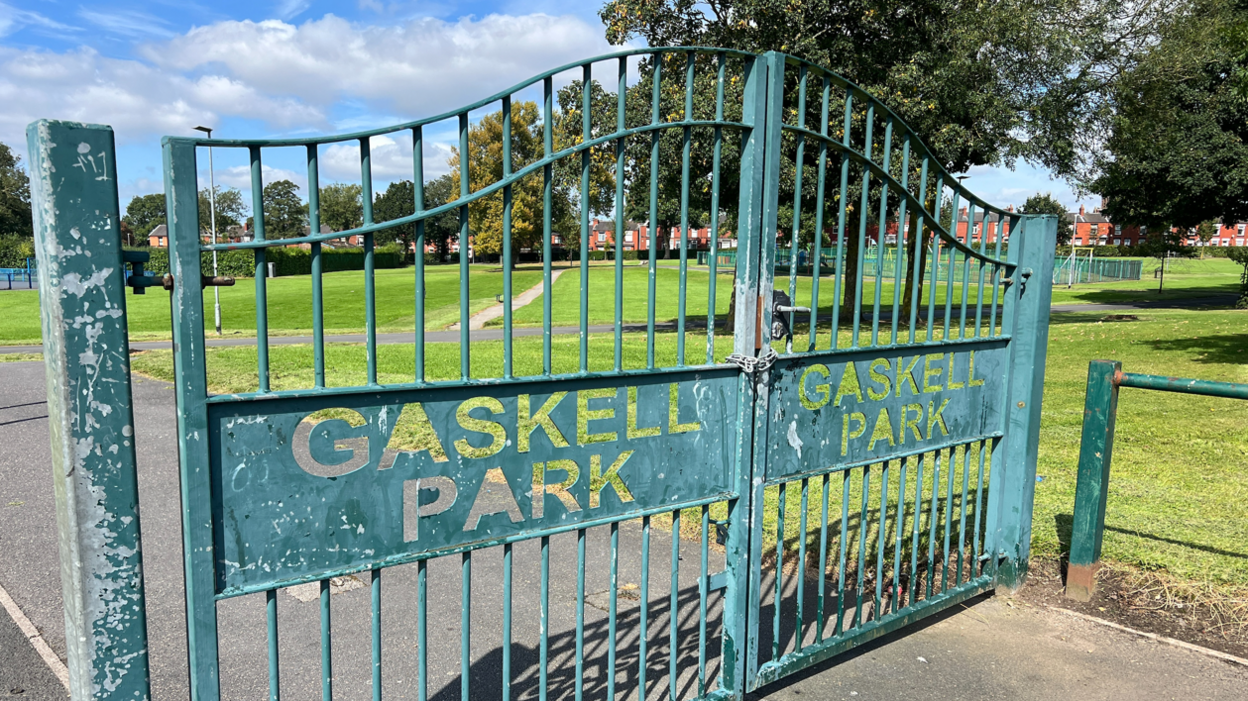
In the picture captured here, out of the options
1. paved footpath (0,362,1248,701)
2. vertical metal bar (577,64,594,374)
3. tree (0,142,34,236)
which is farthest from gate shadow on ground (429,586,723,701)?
tree (0,142,34,236)

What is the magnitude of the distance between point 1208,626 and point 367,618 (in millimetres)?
3901

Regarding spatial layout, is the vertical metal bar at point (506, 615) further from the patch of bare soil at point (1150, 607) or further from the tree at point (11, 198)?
the tree at point (11, 198)

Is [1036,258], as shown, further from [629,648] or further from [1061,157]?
[1061,157]

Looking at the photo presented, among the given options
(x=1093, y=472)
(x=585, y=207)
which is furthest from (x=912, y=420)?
(x=585, y=207)

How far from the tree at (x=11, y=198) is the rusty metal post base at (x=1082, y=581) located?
266 ft

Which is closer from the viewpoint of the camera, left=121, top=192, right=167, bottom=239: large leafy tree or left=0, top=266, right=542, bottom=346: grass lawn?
left=0, top=266, right=542, bottom=346: grass lawn

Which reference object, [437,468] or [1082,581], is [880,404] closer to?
[1082,581]

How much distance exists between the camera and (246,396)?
1916 mm

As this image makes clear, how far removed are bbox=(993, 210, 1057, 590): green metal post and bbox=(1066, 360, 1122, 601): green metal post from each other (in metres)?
0.22

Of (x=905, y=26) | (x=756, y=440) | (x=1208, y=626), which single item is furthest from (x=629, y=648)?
(x=905, y=26)

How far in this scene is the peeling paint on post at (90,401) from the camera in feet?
5.44

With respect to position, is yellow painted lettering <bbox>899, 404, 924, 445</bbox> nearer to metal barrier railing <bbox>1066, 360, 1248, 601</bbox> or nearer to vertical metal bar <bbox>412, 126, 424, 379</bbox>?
metal barrier railing <bbox>1066, 360, 1248, 601</bbox>

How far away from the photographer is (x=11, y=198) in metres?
71.2

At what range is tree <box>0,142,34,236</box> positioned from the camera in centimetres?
6944
